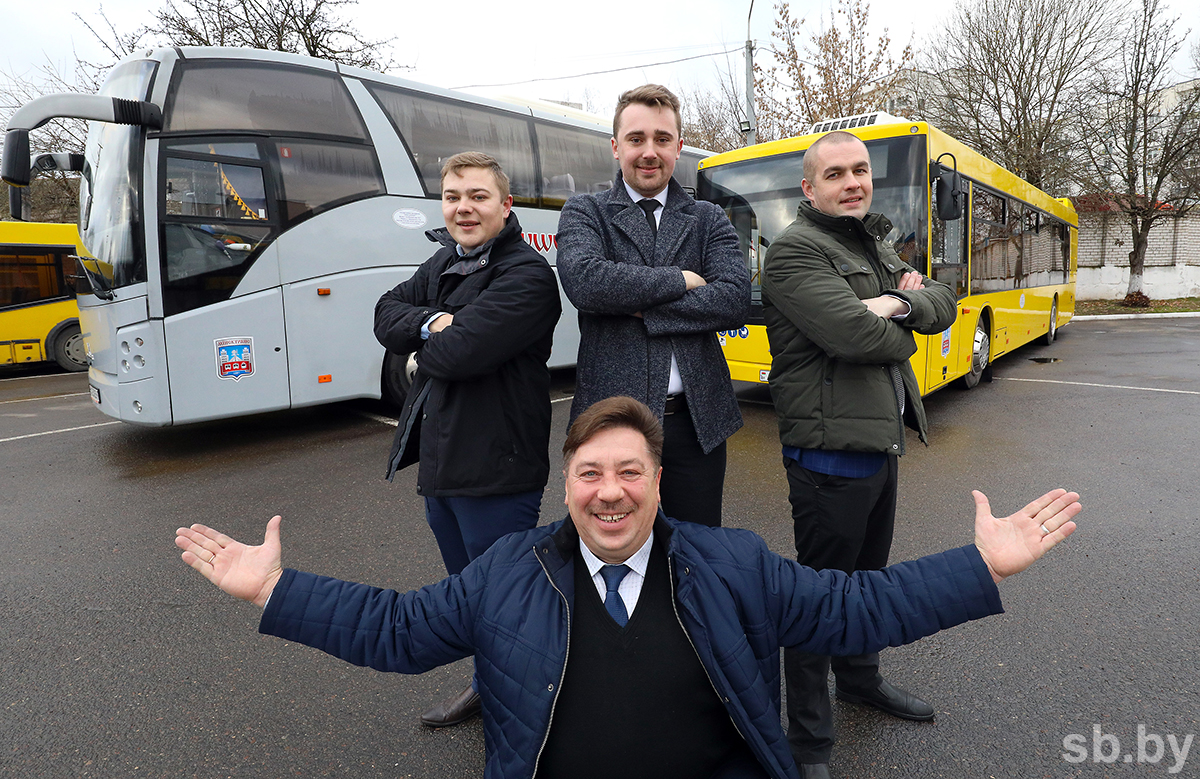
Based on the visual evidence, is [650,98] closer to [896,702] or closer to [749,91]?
[896,702]

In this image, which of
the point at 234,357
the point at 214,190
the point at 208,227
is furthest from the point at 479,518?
the point at 214,190

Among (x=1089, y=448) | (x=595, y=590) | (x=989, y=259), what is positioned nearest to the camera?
(x=595, y=590)

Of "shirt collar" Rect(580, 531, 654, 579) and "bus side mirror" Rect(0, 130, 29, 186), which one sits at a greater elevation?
"bus side mirror" Rect(0, 130, 29, 186)

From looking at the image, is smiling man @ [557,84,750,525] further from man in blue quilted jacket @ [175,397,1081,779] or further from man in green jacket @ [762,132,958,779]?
man in blue quilted jacket @ [175,397,1081,779]

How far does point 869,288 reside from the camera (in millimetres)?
2398

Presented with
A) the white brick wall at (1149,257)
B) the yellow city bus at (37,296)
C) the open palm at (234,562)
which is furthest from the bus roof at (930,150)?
the white brick wall at (1149,257)

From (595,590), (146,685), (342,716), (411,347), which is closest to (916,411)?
(595,590)

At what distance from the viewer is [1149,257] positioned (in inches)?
Answer: 1075

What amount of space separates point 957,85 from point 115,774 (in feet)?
91.1

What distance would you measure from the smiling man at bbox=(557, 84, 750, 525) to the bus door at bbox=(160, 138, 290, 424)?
5.23 m

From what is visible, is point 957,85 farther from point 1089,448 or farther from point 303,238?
point 303,238

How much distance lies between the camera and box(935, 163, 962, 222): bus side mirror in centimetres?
672

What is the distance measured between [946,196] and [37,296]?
15.5 metres

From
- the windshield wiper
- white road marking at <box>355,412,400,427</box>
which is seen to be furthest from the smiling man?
white road marking at <box>355,412,400,427</box>
